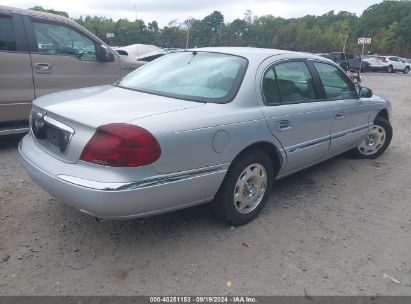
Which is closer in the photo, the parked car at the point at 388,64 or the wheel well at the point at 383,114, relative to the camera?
the wheel well at the point at 383,114

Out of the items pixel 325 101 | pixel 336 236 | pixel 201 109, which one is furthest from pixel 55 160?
pixel 325 101

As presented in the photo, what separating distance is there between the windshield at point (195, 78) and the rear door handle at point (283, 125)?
0.55m

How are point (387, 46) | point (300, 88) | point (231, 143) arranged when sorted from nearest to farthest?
1. point (231, 143)
2. point (300, 88)
3. point (387, 46)

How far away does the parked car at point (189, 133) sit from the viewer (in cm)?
264

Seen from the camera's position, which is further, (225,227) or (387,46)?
(387,46)

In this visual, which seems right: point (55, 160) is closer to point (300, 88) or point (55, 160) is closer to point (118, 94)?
point (118, 94)

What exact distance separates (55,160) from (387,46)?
264ft

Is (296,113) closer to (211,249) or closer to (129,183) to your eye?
(211,249)

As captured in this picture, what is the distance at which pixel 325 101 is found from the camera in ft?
14.0

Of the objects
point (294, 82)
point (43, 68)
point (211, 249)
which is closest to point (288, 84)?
point (294, 82)

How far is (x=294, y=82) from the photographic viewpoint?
3.95 m

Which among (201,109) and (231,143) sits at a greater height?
(201,109)

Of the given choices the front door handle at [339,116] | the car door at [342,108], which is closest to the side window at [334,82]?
the car door at [342,108]

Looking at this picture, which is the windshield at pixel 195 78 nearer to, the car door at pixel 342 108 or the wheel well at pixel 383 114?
the car door at pixel 342 108
